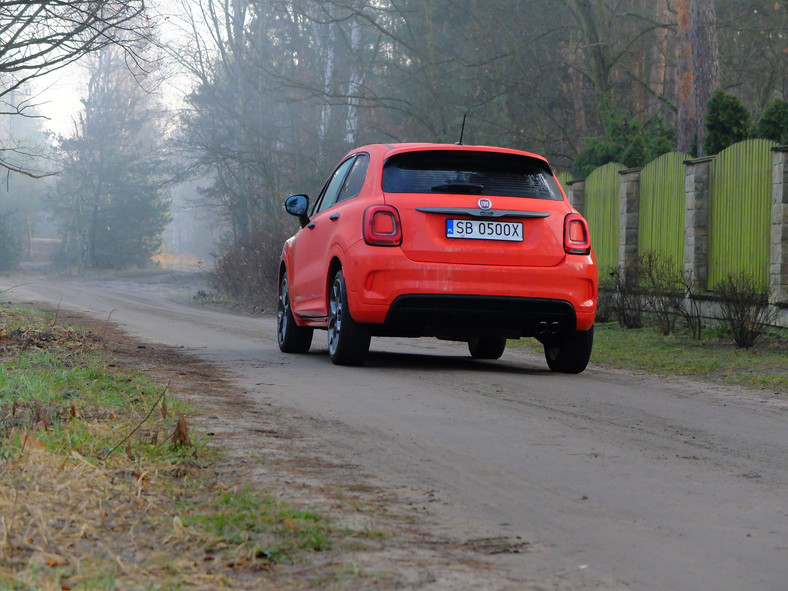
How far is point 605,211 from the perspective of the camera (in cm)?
1923

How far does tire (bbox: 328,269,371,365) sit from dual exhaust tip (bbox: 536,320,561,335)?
1361 mm

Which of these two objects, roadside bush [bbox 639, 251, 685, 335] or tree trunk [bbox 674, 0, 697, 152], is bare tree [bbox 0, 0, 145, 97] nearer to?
roadside bush [bbox 639, 251, 685, 335]

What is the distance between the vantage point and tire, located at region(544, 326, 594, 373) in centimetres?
888

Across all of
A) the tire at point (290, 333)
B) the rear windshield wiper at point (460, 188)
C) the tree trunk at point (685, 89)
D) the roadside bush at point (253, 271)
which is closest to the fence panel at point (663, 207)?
the tree trunk at point (685, 89)

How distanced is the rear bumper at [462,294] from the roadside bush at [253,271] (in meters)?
15.9

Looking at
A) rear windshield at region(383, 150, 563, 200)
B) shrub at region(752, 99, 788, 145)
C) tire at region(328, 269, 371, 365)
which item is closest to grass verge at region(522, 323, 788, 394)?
rear windshield at region(383, 150, 563, 200)

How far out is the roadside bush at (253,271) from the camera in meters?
25.8

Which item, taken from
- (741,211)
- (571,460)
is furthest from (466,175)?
(741,211)

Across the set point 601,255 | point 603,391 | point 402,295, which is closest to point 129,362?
point 402,295

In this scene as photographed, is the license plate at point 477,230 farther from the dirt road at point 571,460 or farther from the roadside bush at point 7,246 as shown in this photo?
the roadside bush at point 7,246

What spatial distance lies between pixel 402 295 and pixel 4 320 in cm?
756

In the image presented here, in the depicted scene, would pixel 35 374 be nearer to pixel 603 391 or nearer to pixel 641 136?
pixel 603 391

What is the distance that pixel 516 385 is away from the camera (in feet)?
25.6

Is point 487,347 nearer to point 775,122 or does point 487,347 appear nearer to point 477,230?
point 477,230
